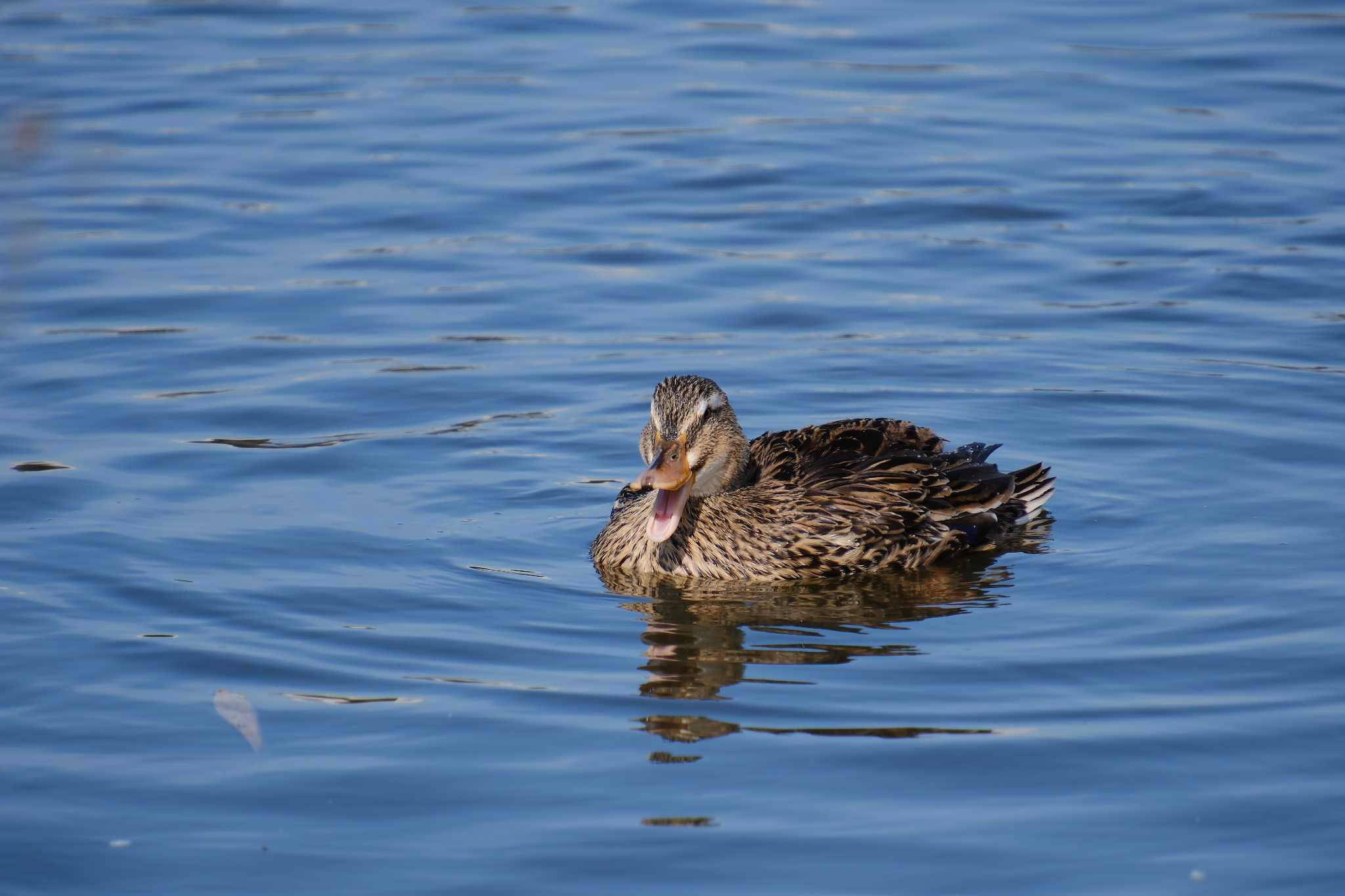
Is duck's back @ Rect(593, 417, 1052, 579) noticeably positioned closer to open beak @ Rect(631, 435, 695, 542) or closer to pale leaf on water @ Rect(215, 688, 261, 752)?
open beak @ Rect(631, 435, 695, 542)

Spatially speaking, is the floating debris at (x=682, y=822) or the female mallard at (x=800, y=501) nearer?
the floating debris at (x=682, y=822)

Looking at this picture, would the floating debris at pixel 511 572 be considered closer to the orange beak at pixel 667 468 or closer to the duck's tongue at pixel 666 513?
the duck's tongue at pixel 666 513

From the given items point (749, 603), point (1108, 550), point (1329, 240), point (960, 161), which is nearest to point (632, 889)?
point (749, 603)

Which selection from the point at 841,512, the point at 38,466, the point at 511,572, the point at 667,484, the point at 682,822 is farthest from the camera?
the point at 38,466

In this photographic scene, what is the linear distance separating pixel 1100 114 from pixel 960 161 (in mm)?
2056

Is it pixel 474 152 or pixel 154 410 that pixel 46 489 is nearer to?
pixel 154 410

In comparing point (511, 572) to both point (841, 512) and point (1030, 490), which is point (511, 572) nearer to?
point (841, 512)

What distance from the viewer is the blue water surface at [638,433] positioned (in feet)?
20.4

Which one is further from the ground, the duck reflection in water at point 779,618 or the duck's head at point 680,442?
the duck's head at point 680,442

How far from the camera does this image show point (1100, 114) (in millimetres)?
17562

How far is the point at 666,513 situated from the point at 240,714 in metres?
2.46

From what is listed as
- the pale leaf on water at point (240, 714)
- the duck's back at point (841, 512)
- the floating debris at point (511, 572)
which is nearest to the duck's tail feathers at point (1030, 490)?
the duck's back at point (841, 512)

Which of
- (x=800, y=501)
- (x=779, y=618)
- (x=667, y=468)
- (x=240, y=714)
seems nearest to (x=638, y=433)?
(x=800, y=501)

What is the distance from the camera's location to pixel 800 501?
9.11 metres
